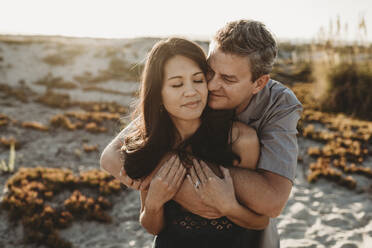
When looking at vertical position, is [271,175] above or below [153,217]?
above

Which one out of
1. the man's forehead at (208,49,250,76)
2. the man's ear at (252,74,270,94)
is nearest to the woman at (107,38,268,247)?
the man's forehead at (208,49,250,76)

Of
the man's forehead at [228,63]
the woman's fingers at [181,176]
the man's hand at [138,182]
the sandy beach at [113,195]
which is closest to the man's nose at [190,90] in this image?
the man's forehead at [228,63]

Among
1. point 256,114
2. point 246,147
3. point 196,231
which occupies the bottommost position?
point 196,231

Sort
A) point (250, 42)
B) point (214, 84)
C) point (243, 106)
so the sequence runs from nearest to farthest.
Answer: point (250, 42)
point (214, 84)
point (243, 106)

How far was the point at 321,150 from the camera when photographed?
8250mm

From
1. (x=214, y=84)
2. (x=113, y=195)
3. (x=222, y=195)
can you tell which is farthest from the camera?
(x=113, y=195)

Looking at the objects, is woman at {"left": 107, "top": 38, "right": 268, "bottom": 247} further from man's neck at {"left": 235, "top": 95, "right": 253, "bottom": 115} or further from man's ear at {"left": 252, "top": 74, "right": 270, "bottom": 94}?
man's ear at {"left": 252, "top": 74, "right": 270, "bottom": 94}

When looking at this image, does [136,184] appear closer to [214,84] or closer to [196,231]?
[196,231]

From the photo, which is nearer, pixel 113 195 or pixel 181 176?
pixel 181 176

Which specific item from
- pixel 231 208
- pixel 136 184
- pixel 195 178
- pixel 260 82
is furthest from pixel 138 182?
pixel 260 82

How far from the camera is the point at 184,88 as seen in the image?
228 cm

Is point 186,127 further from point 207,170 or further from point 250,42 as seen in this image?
point 250,42

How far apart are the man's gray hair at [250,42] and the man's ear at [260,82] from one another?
0.06 m

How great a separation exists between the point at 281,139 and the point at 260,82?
0.61 meters
